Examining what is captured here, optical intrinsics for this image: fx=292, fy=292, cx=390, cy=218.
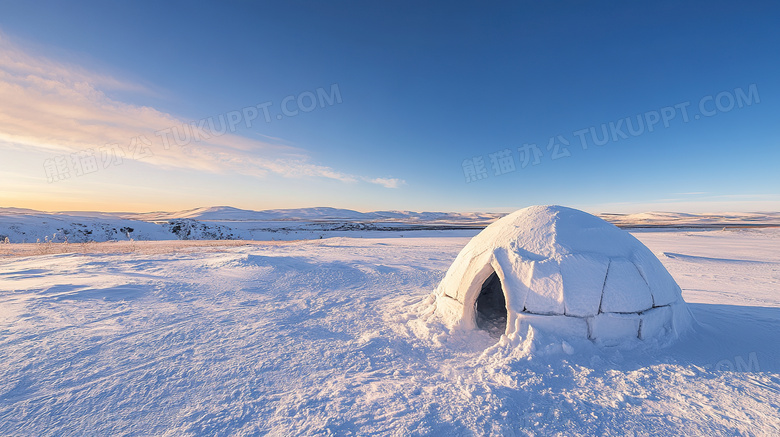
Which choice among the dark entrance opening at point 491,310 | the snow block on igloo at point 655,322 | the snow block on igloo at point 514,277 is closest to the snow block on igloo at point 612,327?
the snow block on igloo at point 655,322

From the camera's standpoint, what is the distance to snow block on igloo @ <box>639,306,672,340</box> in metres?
4.77

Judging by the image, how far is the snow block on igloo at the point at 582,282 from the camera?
15.2 feet

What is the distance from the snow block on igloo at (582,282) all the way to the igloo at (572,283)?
0.02 metres

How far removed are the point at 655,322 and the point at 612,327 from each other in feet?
3.02

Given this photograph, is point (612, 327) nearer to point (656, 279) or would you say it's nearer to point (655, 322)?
point (655, 322)

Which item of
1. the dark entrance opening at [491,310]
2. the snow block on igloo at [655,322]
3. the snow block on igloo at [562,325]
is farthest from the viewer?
the dark entrance opening at [491,310]

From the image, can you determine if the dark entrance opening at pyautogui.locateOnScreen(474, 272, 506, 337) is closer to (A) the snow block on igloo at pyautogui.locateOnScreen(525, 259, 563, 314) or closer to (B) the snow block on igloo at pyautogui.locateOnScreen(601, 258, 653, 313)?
(A) the snow block on igloo at pyautogui.locateOnScreen(525, 259, 563, 314)

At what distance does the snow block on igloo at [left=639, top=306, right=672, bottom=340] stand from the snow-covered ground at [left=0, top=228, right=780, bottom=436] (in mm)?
268

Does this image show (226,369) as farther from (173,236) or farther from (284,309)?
(173,236)

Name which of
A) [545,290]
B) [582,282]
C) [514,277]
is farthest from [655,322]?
[514,277]

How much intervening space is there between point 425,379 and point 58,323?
6.73 m

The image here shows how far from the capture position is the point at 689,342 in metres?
4.99

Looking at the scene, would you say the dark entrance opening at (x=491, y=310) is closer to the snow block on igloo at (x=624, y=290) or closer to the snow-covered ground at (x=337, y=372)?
the snow-covered ground at (x=337, y=372)

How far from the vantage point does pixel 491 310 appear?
6.96 metres
